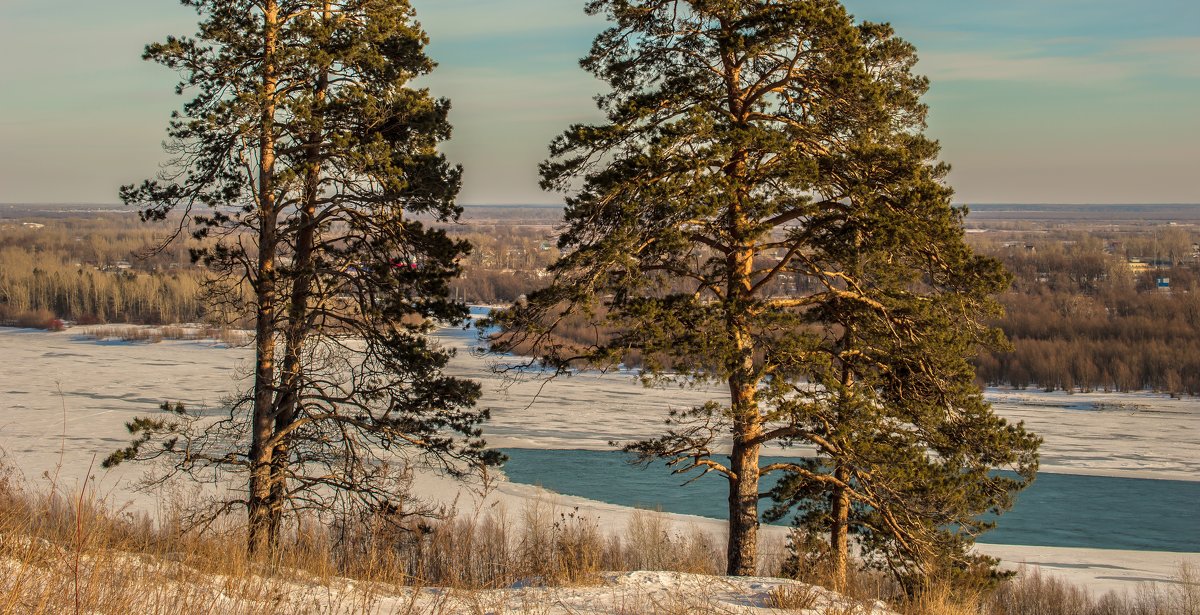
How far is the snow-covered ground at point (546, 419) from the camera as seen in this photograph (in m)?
19.6

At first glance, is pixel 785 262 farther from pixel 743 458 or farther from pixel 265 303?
pixel 265 303

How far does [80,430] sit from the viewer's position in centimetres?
2664

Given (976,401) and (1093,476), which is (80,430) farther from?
(1093,476)

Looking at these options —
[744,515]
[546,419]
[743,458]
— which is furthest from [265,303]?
[546,419]

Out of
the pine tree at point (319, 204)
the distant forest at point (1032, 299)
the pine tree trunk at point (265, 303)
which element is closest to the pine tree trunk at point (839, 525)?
the pine tree at point (319, 204)

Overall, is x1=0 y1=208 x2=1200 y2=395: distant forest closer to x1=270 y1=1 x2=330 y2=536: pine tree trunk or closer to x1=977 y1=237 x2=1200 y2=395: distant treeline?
x1=977 y1=237 x2=1200 y2=395: distant treeline

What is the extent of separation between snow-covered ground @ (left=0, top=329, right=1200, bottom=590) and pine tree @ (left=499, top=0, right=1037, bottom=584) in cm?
742

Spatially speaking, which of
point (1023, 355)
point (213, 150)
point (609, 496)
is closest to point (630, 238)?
point (213, 150)

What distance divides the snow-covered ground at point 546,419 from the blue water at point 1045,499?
0.83m

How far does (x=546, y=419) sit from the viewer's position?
32.8 m

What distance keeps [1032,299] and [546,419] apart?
39.1m

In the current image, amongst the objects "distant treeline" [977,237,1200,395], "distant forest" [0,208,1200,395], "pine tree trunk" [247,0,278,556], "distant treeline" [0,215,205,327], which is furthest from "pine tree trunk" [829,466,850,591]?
"distant treeline" [0,215,205,327]

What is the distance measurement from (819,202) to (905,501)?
2.95 metres

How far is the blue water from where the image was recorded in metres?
20.1
